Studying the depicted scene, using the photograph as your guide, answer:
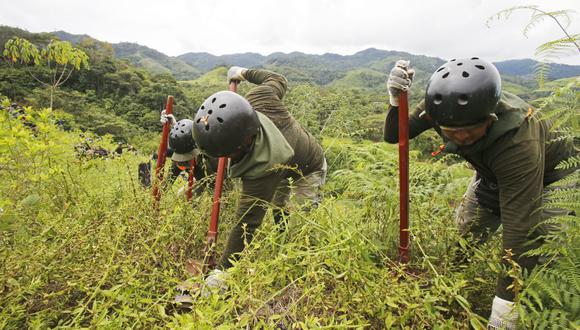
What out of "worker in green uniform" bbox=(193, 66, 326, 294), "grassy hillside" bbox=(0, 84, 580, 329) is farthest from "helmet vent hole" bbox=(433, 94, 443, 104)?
"worker in green uniform" bbox=(193, 66, 326, 294)

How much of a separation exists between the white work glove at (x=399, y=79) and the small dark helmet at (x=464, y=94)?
1.01 feet

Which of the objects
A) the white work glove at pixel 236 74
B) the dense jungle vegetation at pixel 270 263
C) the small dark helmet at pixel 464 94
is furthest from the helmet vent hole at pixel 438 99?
the white work glove at pixel 236 74

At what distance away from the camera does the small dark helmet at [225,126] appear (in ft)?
10.3

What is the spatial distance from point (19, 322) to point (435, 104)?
3.16 meters

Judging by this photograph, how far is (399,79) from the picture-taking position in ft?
9.38

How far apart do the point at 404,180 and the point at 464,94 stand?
84 cm

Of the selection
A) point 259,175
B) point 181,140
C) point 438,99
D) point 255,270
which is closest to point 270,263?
point 255,270

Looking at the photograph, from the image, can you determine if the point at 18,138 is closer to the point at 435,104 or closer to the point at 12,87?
the point at 435,104

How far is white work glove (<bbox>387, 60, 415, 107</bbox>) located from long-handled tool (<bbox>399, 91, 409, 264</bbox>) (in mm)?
65

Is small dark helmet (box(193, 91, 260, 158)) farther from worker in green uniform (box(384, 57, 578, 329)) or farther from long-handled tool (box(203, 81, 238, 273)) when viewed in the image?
worker in green uniform (box(384, 57, 578, 329))

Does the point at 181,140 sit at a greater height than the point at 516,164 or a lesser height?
lesser

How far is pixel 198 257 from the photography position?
368cm

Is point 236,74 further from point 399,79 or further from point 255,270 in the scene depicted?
point 255,270

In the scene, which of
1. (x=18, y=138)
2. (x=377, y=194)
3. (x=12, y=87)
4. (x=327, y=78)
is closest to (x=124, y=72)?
(x=12, y=87)
